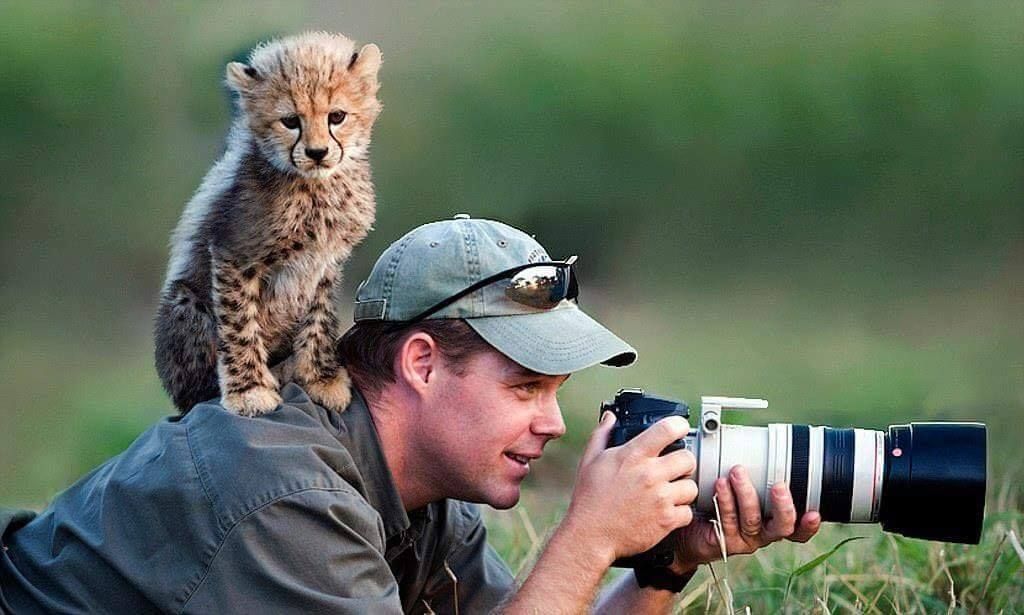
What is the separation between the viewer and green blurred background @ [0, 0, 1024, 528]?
22.5ft

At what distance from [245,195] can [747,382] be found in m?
3.54

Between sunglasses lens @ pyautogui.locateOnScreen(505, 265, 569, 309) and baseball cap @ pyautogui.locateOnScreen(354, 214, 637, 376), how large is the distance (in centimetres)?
1

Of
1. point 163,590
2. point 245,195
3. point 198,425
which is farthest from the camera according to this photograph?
point 245,195

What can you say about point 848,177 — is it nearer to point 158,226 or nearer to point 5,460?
point 158,226

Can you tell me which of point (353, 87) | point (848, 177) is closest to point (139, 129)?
point (848, 177)

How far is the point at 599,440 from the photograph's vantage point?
2682mm

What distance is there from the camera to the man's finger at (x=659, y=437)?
2596 mm

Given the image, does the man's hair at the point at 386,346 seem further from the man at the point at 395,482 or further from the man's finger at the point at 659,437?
the man's finger at the point at 659,437

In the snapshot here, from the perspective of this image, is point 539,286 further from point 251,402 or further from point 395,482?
point 251,402

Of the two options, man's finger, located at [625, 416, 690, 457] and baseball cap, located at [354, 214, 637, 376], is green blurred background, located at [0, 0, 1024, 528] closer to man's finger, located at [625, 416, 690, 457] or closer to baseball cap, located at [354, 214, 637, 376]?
baseball cap, located at [354, 214, 637, 376]

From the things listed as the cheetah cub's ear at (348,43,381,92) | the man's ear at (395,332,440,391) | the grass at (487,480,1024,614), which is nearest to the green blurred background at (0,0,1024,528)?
the grass at (487,480,1024,614)

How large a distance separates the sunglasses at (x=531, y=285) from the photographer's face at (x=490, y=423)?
108 millimetres

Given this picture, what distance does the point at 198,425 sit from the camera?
8.34 ft

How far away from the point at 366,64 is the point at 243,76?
227 millimetres
